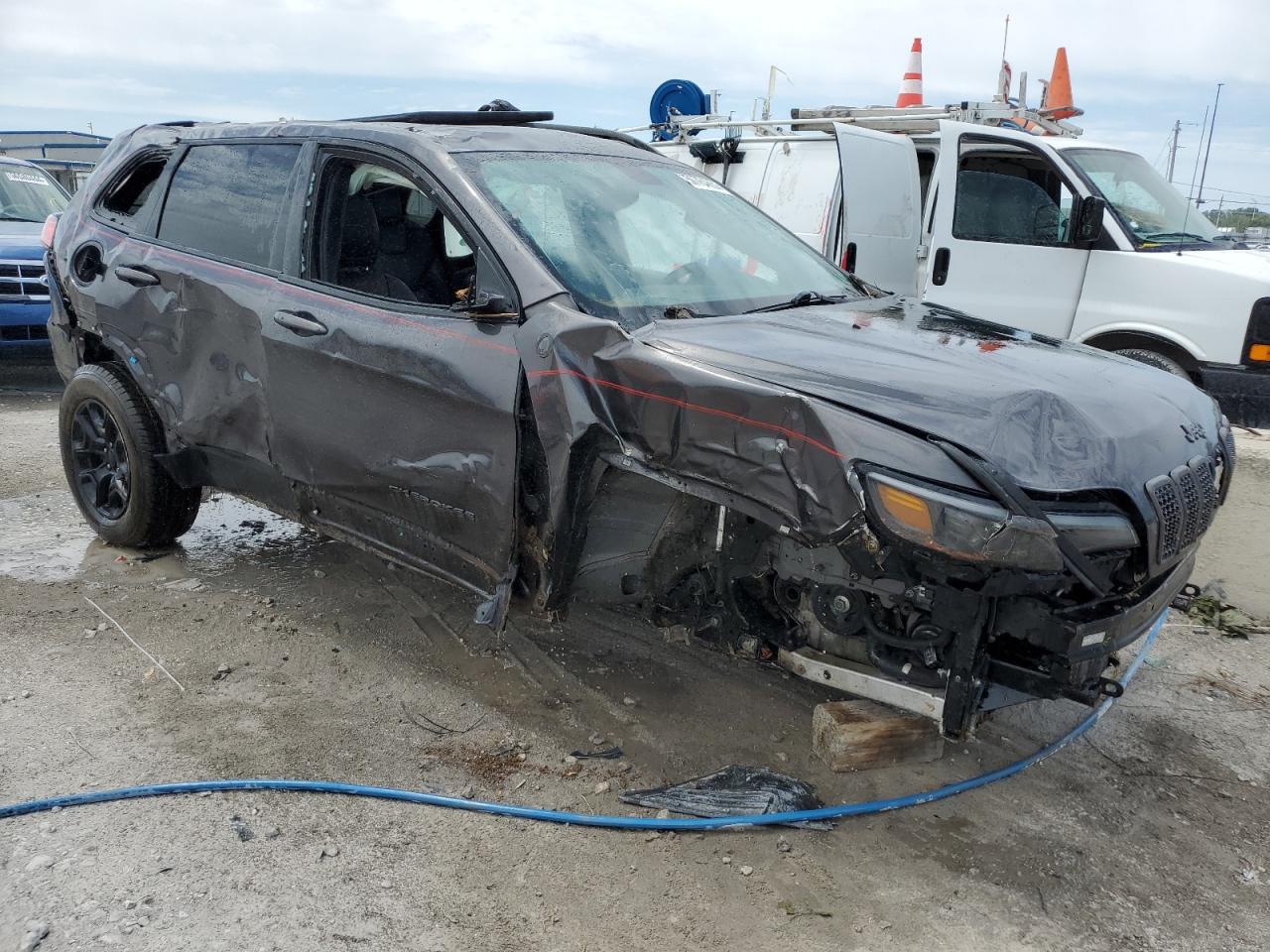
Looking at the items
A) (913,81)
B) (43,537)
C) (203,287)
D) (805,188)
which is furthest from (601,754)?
(913,81)

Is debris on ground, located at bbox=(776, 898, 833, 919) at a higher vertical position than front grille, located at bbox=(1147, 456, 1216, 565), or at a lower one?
lower

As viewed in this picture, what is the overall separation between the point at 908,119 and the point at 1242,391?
10.0ft

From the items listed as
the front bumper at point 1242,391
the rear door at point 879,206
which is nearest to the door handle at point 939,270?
the rear door at point 879,206

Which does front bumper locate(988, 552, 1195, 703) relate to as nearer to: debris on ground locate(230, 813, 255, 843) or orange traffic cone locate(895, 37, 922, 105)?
debris on ground locate(230, 813, 255, 843)

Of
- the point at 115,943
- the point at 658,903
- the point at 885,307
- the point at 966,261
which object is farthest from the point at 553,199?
the point at 966,261

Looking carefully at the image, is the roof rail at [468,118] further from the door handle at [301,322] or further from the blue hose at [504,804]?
the blue hose at [504,804]

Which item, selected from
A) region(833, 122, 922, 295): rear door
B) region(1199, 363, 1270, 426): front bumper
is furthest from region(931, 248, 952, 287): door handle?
region(1199, 363, 1270, 426): front bumper

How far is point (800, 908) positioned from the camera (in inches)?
106

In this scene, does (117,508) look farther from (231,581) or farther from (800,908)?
(800,908)

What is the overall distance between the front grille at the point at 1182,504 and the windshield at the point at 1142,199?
13.7 ft

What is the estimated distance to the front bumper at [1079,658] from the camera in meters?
2.61

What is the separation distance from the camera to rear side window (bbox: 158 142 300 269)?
13.4 ft

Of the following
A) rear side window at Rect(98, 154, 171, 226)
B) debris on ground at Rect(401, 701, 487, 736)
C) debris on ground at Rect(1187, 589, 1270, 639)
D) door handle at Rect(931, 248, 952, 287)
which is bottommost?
debris on ground at Rect(1187, 589, 1270, 639)

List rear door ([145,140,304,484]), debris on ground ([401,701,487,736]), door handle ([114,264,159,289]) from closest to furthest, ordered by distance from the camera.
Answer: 1. debris on ground ([401,701,487,736])
2. rear door ([145,140,304,484])
3. door handle ([114,264,159,289])
